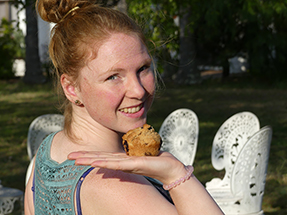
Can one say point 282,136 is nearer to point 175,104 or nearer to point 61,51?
point 175,104

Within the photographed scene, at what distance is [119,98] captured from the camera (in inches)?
55.2

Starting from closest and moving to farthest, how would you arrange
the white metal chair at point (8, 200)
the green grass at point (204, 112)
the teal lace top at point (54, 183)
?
the teal lace top at point (54, 183), the white metal chair at point (8, 200), the green grass at point (204, 112)

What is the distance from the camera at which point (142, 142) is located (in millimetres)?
1303

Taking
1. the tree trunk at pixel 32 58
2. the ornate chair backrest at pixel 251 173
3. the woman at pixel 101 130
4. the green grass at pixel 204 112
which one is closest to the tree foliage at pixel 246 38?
the green grass at pixel 204 112

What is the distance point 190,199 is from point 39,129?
3091mm

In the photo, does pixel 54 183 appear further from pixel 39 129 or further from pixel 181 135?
pixel 181 135

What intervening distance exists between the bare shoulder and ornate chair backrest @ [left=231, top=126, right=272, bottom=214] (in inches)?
86.8

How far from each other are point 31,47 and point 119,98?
13890 millimetres

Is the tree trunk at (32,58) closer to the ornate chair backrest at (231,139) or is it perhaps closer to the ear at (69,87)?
the ornate chair backrest at (231,139)

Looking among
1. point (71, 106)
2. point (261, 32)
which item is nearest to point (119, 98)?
point (71, 106)

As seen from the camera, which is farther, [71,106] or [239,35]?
[239,35]

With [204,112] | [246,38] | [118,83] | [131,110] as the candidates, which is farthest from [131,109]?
[246,38]

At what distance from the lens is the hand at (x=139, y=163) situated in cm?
110

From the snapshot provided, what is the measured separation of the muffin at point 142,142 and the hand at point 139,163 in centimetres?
7
